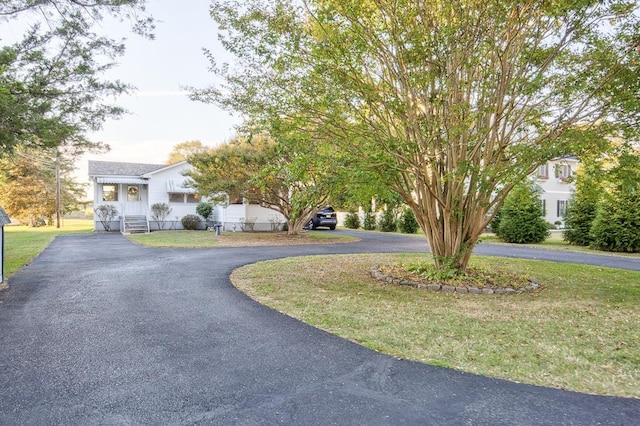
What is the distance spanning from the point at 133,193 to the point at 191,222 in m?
3.77

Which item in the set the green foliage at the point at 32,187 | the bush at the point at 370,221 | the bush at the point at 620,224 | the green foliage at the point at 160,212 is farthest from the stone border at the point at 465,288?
the green foliage at the point at 32,187

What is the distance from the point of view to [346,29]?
21.5ft

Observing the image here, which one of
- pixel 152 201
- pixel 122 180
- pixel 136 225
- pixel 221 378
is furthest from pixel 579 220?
pixel 122 180

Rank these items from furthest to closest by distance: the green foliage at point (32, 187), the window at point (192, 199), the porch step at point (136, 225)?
the green foliage at point (32, 187), the window at point (192, 199), the porch step at point (136, 225)

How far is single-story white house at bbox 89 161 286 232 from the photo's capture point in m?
21.4

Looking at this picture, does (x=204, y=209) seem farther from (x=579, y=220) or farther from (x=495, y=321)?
(x=495, y=321)

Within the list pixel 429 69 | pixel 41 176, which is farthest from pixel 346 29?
pixel 41 176

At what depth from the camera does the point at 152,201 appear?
72.3 ft

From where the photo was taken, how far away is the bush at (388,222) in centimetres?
2253

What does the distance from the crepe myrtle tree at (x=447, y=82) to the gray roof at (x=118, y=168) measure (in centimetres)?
1722

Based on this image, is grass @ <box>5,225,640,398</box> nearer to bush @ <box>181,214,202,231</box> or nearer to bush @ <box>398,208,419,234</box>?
bush @ <box>398,208,419,234</box>

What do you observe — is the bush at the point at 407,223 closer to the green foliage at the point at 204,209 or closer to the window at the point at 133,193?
the green foliage at the point at 204,209

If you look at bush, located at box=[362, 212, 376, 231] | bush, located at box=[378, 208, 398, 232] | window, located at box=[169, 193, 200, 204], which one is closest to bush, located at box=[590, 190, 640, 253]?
bush, located at box=[378, 208, 398, 232]

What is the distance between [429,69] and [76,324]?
20.7 ft
